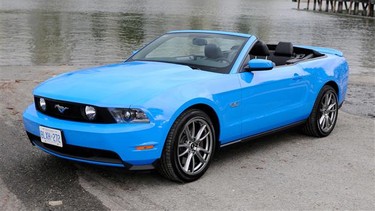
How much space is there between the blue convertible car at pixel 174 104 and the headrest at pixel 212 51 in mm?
12

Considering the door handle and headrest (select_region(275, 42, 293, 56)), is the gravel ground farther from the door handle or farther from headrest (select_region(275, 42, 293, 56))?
headrest (select_region(275, 42, 293, 56))

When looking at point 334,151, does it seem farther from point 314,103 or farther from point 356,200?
point 356,200

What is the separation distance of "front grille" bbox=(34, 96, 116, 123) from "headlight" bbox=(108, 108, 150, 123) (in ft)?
0.14

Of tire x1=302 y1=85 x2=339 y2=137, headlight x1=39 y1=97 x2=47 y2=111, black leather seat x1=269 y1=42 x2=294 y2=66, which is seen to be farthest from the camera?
black leather seat x1=269 y1=42 x2=294 y2=66

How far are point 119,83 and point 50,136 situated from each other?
77 centimetres

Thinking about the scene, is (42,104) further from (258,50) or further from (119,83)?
(258,50)

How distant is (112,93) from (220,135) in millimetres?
1218

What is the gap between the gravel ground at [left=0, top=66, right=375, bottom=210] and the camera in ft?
13.7

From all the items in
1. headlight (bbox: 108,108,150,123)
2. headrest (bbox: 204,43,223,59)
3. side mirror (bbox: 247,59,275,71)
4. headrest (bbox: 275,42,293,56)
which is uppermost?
headrest (bbox: 204,43,223,59)

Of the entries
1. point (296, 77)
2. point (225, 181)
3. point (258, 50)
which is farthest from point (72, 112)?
point (296, 77)

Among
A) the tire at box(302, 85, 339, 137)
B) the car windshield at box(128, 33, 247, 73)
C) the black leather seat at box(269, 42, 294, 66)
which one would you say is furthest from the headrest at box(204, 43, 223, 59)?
the tire at box(302, 85, 339, 137)

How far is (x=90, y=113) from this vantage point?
167 inches

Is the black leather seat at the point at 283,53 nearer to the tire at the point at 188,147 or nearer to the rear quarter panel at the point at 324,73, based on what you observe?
the rear quarter panel at the point at 324,73

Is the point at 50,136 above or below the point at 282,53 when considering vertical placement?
below
